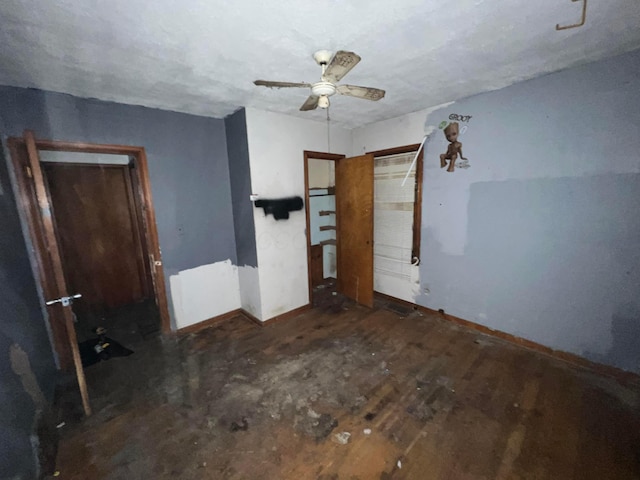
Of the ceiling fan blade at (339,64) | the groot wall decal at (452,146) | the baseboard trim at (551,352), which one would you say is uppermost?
the ceiling fan blade at (339,64)

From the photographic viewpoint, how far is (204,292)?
10.1ft

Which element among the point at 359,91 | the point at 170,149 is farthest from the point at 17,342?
the point at 359,91

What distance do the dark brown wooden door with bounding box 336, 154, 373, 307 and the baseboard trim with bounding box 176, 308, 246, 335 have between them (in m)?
1.61

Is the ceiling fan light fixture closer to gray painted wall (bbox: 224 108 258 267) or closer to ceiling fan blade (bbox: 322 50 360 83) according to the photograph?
ceiling fan blade (bbox: 322 50 360 83)

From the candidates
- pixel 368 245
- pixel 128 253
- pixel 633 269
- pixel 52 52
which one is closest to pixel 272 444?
pixel 368 245

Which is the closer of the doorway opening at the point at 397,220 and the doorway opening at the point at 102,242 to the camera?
the doorway opening at the point at 102,242

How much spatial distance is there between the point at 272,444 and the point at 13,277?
2086 millimetres

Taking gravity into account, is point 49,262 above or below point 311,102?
below

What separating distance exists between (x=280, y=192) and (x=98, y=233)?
2.62m

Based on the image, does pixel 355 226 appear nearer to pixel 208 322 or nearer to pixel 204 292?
pixel 204 292

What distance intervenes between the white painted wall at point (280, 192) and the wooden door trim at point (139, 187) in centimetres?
105

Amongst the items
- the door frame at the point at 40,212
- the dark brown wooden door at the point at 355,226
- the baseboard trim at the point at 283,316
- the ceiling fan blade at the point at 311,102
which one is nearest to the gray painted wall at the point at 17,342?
the door frame at the point at 40,212

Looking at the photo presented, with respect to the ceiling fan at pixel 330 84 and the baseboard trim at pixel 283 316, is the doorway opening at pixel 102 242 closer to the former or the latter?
the baseboard trim at pixel 283 316

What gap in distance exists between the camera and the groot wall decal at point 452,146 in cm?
271
